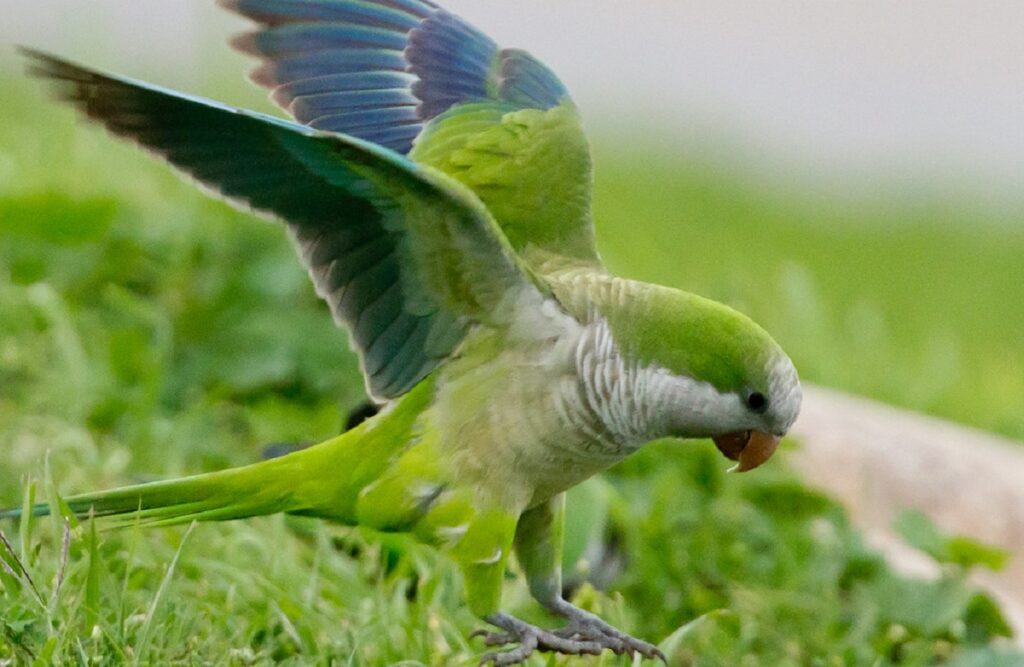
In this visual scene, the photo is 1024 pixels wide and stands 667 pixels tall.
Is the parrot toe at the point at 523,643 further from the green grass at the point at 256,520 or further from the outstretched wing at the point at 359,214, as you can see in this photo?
the outstretched wing at the point at 359,214

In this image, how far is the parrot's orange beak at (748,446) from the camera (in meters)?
2.98

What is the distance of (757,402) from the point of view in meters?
2.88

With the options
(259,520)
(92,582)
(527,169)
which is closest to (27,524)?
Answer: (92,582)

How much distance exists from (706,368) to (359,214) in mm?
679

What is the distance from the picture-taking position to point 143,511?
120 inches

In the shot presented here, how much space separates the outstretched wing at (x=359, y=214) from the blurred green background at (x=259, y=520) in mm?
608

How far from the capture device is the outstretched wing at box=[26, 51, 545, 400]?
8.91 ft

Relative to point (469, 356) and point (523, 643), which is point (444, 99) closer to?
point (469, 356)

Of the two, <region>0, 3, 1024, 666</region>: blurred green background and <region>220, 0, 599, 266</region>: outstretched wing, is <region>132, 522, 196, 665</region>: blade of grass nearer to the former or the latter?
<region>0, 3, 1024, 666</region>: blurred green background

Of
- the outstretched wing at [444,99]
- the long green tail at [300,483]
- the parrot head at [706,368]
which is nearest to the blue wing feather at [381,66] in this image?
the outstretched wing at [444,99]

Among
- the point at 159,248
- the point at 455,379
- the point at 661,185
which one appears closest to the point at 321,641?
the point at 455,379

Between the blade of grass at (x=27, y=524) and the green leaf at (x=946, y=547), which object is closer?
the blade of grass at (x=27, y=524)

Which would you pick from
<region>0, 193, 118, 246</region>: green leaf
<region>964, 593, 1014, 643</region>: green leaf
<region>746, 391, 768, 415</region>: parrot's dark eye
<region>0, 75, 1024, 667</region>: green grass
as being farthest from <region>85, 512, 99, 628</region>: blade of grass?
<region>964, 593, 1014, 643</region>: green leaf

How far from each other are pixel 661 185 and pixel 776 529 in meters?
4.92
